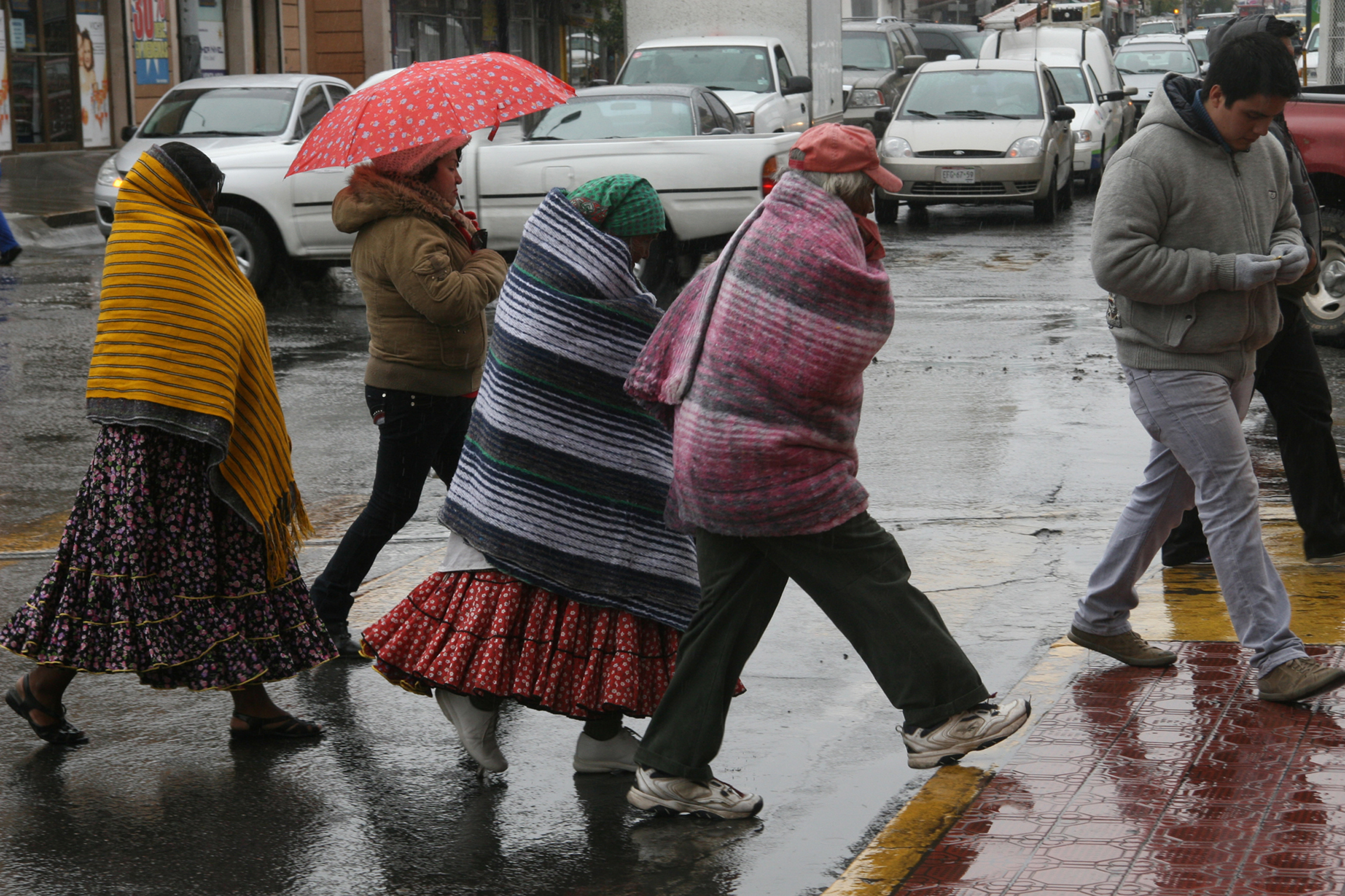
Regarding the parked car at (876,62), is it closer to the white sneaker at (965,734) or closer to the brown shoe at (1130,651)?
the brown shoe at (1130,651)

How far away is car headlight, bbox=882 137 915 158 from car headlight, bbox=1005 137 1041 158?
105 cm

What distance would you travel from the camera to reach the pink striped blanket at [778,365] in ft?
12.1

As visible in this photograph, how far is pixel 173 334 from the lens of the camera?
4.36 metres

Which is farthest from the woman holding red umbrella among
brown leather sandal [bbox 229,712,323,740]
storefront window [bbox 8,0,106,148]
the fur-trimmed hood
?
storefront window [bbox 8,0,106,148]

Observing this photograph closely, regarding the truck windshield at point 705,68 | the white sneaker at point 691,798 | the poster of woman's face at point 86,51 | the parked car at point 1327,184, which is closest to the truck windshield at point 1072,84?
the truck windshield at point 705,68

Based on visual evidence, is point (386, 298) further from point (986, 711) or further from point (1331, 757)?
point (1331, 757)

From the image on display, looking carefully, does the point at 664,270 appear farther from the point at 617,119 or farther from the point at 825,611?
the point at 825,611

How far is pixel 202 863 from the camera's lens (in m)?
3.83

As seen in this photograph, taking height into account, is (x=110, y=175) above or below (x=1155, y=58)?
below

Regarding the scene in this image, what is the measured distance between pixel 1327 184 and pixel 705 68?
33.8 ft

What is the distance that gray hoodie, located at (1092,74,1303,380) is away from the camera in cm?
453

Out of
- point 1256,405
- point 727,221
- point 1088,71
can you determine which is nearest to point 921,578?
point 1256,405

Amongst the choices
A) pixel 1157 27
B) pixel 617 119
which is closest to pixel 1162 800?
pixel 617 119

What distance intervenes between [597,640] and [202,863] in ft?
3.45
